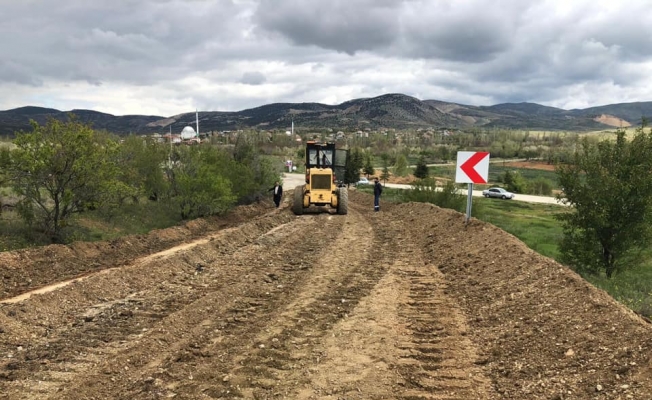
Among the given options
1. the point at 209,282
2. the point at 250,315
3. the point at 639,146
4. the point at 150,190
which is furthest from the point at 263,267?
the point at 150,190

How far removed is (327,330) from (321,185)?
1478 cm

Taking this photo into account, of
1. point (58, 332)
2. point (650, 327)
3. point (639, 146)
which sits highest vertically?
point (639, 146)

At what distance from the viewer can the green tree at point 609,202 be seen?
11.2m

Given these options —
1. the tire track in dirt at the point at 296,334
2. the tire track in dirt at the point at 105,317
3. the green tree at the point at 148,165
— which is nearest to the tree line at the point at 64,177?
the green tree at the point at 148,165

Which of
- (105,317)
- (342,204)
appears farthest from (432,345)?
(342,204)

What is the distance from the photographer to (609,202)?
37.5 ft

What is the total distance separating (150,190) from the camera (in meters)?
24.2

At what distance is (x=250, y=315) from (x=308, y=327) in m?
1.06

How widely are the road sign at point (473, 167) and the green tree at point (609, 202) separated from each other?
3.41 m

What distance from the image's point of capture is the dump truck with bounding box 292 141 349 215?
20375 mm

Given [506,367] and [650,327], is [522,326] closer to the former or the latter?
[506,367]

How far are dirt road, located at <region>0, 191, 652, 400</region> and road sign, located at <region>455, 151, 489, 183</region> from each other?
135cm

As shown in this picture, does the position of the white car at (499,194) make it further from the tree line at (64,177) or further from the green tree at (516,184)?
the tree line at (64,177)

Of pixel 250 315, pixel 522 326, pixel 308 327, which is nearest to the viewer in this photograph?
pixel 522 326
